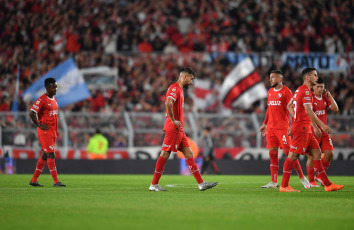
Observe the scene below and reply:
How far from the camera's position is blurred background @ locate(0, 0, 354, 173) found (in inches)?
917

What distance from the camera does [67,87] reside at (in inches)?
943

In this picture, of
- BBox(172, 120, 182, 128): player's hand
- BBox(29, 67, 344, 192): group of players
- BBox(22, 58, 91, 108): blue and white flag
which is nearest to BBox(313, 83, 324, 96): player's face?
BBox(29, 67, 344, 192): group of players

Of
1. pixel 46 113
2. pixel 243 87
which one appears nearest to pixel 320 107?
pixel 46 113

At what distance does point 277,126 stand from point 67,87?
12554mm

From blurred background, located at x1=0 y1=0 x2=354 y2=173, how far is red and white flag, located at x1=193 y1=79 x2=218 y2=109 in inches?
1.7

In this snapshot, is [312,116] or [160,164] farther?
[160,164]

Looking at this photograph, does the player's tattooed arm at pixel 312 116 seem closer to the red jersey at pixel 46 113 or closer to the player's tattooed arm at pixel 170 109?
the player's tattooed arm at pixel 170 109

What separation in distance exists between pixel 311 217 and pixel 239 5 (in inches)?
958

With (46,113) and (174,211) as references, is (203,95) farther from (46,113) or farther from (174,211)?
(174,211)

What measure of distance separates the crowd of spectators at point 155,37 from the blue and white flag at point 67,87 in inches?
68.2

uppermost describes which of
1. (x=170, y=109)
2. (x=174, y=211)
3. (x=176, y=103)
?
(x=176, y=103)

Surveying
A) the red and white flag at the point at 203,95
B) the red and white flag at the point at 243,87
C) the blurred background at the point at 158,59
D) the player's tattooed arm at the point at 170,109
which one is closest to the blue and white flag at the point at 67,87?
the blurred background at the point at 158,59

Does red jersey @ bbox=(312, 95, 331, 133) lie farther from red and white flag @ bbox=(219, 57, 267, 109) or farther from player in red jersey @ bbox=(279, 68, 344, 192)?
red and white flag @ bbox=(219, 57, 267, 109)

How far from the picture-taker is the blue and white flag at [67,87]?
23.8 meters
